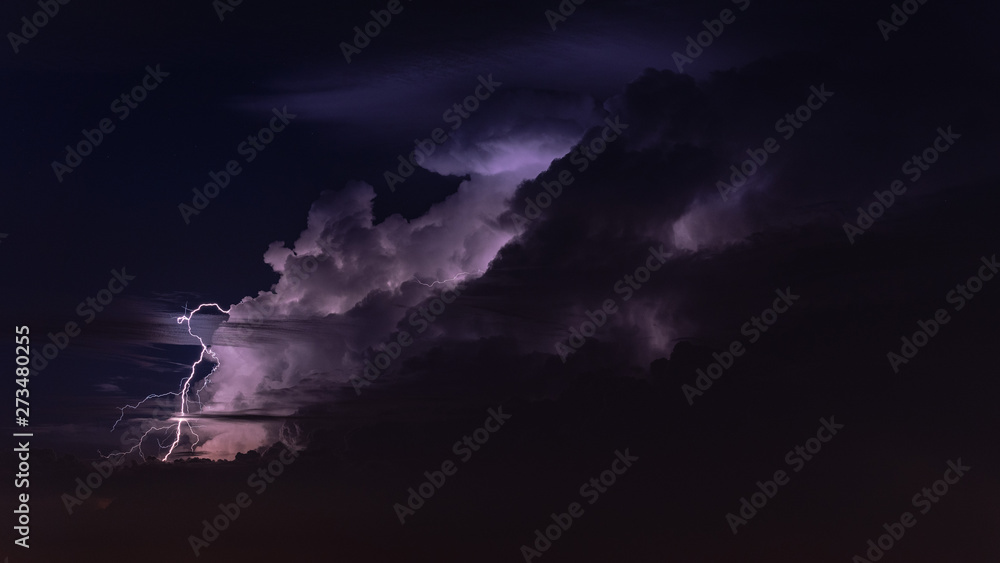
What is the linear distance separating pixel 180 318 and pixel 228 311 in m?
1.70

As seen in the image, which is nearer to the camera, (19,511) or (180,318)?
(19,511)

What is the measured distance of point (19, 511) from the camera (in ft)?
62.7

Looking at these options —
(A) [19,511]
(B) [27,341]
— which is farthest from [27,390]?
(A) [19,511]

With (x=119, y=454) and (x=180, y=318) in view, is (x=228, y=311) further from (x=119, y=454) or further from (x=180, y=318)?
(x=119, y=454)

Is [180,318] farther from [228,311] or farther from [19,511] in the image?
[19,511]

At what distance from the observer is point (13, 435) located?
18.2 metres

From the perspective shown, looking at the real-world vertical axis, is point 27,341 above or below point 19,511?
above

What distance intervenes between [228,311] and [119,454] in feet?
22.2

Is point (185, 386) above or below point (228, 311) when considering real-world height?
below

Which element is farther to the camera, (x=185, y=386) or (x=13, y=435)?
(x=185, y=386)

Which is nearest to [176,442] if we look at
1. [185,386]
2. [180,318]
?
[185,386]

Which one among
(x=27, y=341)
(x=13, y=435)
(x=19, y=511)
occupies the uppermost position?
(x=27, y=341)

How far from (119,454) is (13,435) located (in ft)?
14.6

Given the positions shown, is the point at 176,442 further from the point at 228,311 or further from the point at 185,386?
the point at 228,311
